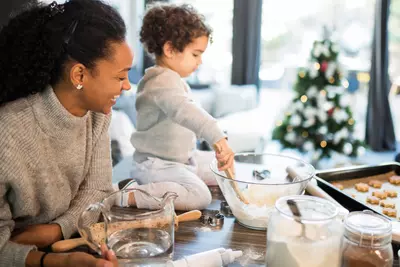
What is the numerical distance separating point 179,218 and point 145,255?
0.22 meters

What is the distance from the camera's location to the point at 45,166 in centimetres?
114

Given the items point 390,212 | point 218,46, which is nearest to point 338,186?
point 390,212

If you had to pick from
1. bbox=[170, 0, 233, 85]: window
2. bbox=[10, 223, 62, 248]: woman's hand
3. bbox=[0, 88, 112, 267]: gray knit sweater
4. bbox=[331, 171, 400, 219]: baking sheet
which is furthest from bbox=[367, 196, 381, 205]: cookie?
bbox=[170, 0, 233, 85]: window

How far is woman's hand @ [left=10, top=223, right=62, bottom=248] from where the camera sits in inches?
42.9

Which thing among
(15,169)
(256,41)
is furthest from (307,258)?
(256,41)

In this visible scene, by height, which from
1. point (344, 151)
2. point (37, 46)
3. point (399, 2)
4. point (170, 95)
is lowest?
point (344, 151)

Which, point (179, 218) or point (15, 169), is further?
point (179, 218)

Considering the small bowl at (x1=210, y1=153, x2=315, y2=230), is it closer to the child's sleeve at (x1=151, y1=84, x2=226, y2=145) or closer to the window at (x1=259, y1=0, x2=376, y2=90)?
the child's sleeve at (x1=151, y1=84, x2=226, y2=145)

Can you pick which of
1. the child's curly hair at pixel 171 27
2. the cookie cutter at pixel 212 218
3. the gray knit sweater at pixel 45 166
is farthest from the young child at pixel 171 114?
the gray knit sweater at pixel 45 166

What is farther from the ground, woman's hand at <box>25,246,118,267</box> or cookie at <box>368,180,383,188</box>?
cookie at <box>368,180,383,188</box>

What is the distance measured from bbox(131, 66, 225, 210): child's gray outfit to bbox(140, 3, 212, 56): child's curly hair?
13cm

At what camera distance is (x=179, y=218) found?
47.1 inches

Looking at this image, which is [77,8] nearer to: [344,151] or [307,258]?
[307,258]

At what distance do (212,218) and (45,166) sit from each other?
1.49 ft
